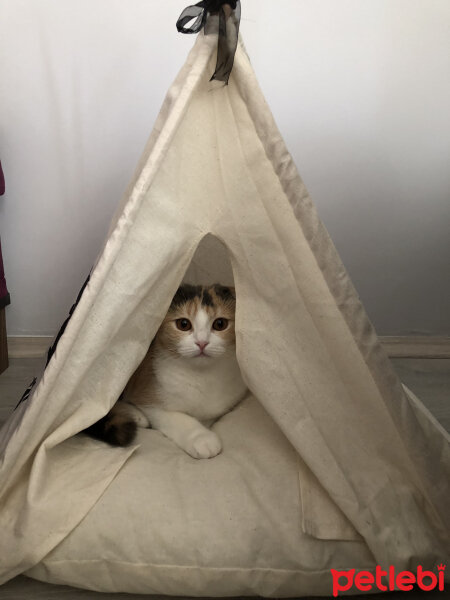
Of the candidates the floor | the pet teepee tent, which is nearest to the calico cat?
the pet teepee tent

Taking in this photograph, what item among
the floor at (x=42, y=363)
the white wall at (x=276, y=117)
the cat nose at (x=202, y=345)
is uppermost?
the white wall at (x=276, y=117)

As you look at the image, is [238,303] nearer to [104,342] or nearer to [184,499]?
[104,342]

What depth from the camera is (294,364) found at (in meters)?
0.83

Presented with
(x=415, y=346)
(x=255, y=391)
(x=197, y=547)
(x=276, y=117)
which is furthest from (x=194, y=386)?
Result: (x=415, y=346)

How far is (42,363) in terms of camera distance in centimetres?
122

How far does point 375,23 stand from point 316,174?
0.42m

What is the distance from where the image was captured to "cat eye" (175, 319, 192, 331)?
102cm

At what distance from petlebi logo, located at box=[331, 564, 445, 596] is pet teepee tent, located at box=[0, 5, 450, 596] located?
0.01m

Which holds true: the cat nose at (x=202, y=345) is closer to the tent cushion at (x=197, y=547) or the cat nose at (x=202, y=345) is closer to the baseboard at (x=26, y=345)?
the tent cushion at (x=197, y=547)

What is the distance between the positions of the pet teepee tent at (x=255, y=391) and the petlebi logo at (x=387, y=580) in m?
0.01

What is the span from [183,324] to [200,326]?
5 cm

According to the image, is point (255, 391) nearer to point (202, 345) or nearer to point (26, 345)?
point (202, 345)

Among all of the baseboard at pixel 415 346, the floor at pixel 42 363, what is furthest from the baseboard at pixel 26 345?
the baseboard at pixel 415 346

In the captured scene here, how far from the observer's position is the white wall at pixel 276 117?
4.53 feet
